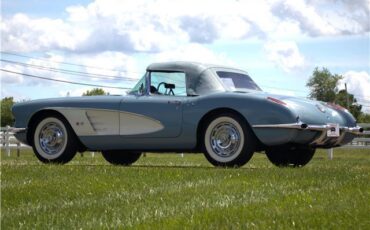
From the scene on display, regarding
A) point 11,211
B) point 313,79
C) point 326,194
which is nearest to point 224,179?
point 326,194

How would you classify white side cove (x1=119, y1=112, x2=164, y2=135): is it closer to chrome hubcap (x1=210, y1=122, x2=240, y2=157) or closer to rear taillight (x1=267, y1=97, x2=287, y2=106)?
chrome hubcap (x1=210, y1=122, x2=240, y2=157)

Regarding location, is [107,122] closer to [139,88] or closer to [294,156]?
[139,88]

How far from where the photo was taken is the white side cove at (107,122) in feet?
31.7

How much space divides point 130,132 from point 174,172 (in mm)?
2140

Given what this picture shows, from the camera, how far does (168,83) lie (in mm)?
9992

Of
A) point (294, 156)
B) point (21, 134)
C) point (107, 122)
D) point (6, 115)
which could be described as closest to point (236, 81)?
point (294, 156)

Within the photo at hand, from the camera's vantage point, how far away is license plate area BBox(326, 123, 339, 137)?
30.1 ft

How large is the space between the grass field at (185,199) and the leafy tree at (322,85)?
103 metres

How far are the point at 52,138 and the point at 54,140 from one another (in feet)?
0.16

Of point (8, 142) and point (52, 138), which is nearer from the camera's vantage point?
point (52, 138)

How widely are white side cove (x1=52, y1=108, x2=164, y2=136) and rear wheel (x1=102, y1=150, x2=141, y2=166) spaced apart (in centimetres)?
146

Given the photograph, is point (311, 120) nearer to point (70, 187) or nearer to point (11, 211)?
point (70, 187)

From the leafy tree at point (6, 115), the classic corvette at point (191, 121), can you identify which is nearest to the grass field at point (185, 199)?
the classic corvette at point (191, 121)

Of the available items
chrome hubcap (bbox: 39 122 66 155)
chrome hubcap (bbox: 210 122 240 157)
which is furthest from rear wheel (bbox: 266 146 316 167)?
chrome hubcap (bbox: 39 122 66 155)
